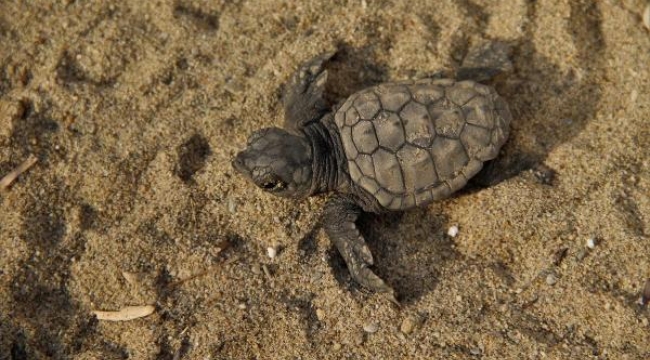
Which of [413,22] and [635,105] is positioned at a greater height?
[413,22]

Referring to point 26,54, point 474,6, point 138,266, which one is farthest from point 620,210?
point 26,54

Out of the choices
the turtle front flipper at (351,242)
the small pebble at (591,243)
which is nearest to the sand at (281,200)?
the small pebble at (591,243)

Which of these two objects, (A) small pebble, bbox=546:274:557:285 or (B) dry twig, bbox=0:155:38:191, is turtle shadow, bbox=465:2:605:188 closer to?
(A) small pebble, bbox=546:274:557:285

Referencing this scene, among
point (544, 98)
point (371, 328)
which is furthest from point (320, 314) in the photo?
point (544, 98)

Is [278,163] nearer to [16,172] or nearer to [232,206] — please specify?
[232,206]

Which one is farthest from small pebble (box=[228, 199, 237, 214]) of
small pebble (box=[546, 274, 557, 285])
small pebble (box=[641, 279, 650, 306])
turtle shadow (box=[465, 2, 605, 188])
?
small pebble (box=[641, 279, 650, 306])

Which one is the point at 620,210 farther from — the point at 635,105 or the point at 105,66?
the point at 105,66
